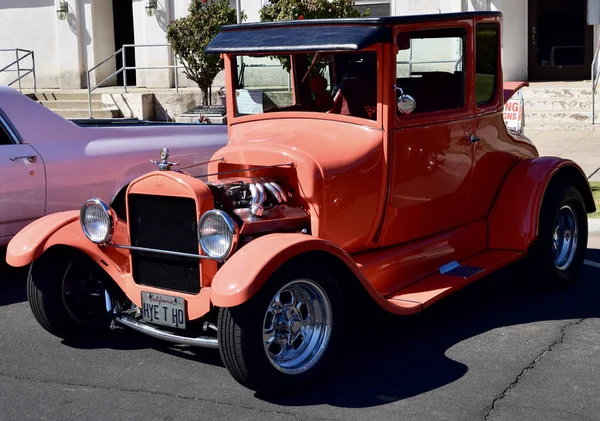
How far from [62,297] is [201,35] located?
12.0 metres

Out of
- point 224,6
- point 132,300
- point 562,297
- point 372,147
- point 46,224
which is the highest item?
point 224,6

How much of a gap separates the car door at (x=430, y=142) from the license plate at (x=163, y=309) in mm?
1451

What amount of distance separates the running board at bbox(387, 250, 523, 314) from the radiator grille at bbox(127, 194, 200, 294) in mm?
1199

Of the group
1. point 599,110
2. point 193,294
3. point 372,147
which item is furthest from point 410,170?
point 599,110

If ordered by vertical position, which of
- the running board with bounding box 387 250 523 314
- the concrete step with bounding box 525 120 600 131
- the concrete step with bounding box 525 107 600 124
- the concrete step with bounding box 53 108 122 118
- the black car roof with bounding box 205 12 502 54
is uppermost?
the black car roof with bounding box 205 12 502 54

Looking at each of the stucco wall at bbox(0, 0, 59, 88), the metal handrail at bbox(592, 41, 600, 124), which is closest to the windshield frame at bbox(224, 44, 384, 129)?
the metal handrail at bbox(592, 41, 600, 124)

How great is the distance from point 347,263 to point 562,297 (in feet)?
7.69

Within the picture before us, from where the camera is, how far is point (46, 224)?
18.0 ft

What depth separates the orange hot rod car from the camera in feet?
15.7

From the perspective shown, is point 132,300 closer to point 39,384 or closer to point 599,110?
point 39,384

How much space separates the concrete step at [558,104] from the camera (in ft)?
50.5

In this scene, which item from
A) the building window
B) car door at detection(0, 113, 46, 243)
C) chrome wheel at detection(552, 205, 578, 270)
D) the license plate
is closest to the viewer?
the license plate

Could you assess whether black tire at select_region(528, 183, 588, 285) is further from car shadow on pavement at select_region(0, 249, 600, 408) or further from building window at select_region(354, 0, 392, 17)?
building window at select_region(354, 0, 392, 17)

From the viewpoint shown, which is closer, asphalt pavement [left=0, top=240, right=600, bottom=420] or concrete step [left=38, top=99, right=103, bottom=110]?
asphalt pavement [left=0, top=240, right=600, bottom=420]
